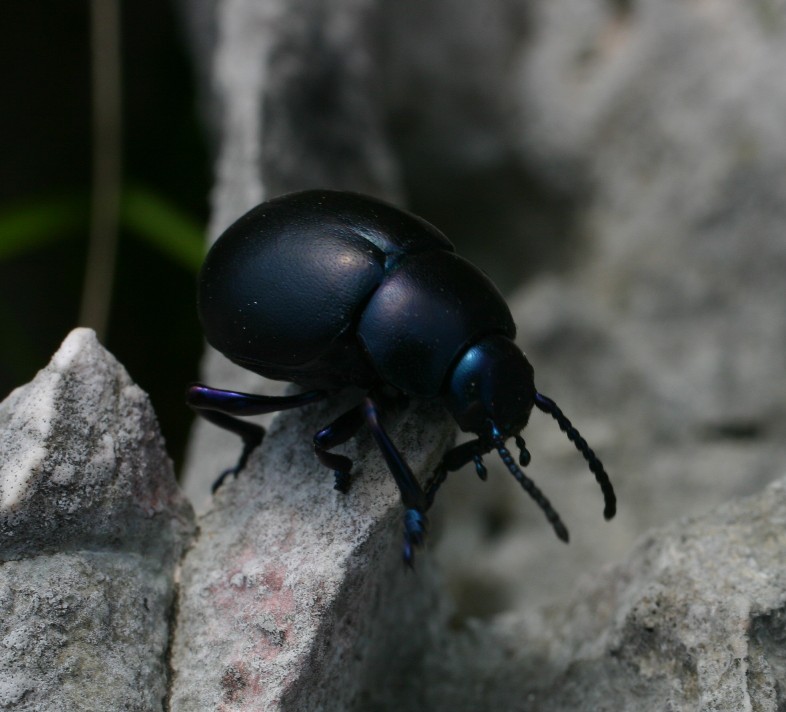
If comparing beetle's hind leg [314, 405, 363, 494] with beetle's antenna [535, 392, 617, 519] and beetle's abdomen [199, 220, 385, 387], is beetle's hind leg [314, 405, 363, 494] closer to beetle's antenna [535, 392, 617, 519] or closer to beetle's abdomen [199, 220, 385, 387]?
beetle's abdomen [199, 220, 385, 387]

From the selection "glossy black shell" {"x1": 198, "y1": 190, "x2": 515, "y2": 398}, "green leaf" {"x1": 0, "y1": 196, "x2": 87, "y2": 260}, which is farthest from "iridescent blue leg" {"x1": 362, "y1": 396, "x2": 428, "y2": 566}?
"green leaf" {"x1": 0, "y1": 196, "x2": 87, "y2": 260}

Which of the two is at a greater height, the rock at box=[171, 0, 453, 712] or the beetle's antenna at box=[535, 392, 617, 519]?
the beetle's antenna at box=[535, 392, 617, 519]

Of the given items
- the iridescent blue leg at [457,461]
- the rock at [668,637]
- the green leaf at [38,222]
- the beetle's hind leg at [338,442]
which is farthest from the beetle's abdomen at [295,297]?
the green leaf at [38,222]

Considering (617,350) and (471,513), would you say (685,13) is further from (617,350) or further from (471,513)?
(471,513)

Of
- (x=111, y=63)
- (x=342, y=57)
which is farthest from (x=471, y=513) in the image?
(x=111, y=63)

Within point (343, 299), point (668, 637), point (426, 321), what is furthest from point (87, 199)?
point (668, 637)

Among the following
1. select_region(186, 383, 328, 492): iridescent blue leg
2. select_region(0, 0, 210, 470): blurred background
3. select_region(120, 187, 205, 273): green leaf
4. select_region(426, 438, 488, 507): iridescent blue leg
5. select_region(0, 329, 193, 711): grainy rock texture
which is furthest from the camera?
select_region(0, 0, 210, 470): blurred background

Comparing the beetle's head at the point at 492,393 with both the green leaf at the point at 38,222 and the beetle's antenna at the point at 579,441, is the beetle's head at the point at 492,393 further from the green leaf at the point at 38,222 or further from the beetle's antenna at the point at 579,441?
the green leaf at the point at 38,222

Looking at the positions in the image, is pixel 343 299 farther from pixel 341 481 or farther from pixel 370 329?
pixel 341 481
